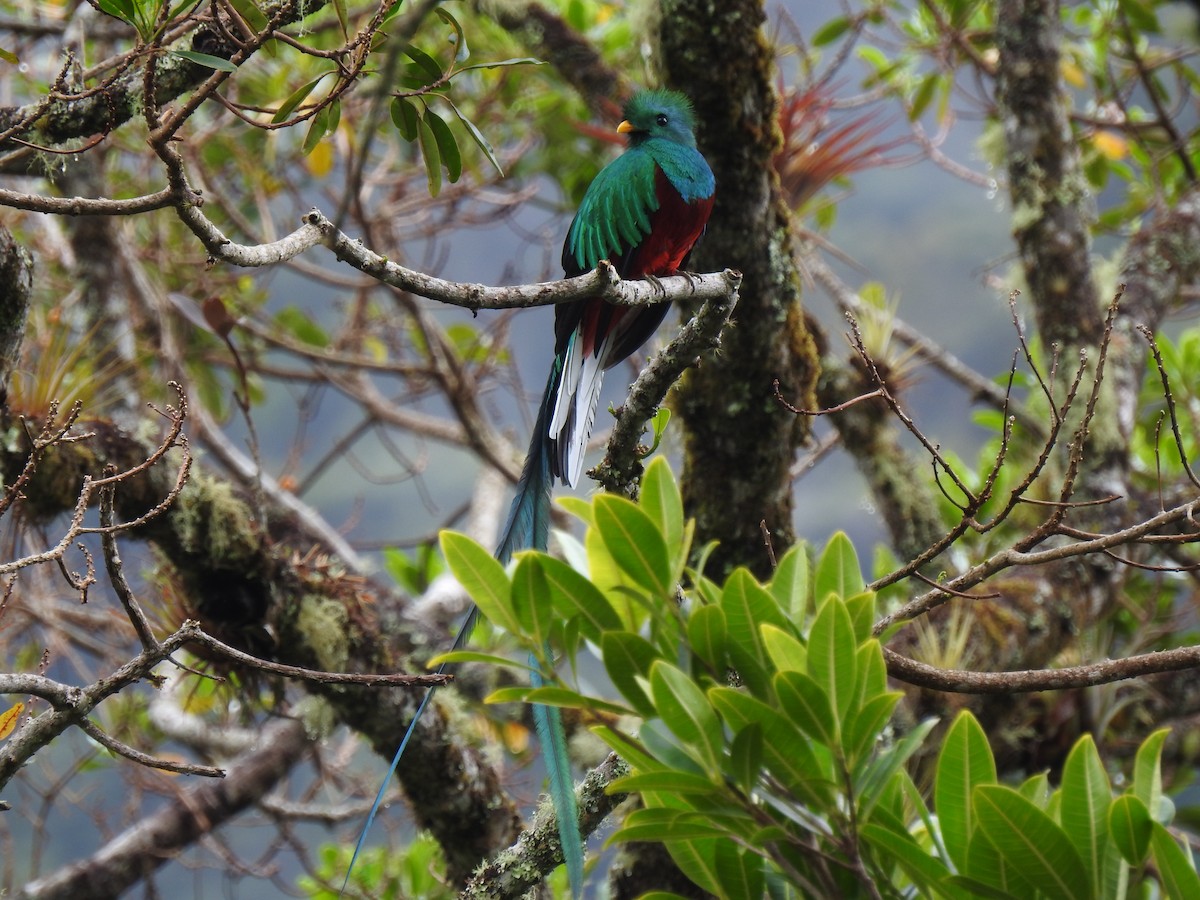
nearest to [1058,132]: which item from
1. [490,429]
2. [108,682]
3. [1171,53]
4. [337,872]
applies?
[1171,53]

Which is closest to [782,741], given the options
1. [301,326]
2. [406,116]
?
[406,116]

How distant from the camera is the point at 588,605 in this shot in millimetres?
1115

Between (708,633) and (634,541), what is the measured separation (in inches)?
5.0

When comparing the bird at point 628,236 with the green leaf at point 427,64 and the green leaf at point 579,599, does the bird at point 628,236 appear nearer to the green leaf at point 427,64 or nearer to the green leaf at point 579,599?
the green leaf at point 427,64

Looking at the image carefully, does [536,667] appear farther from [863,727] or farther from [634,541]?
[863,727]

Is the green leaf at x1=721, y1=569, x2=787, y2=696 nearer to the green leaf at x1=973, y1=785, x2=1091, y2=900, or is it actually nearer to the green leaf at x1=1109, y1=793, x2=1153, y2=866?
the green leaf at x1=973, y1=785, x2=1091, y2=900

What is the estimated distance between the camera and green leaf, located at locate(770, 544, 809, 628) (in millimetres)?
1182

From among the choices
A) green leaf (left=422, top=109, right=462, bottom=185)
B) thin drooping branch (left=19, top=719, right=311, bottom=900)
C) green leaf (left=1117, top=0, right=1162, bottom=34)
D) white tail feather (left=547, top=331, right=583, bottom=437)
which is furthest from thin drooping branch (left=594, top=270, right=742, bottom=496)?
green leaf (left=1117, top=0, right=1162, bottom=34)

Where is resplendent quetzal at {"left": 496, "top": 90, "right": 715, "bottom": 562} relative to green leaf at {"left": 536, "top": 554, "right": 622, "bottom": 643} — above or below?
above

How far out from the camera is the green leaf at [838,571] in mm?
1217

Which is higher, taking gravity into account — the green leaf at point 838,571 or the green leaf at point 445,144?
the green leaf at point 445,144

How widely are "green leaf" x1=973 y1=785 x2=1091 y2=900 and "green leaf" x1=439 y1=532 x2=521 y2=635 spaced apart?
1.54 feet

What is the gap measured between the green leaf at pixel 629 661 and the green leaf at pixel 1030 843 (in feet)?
1.06

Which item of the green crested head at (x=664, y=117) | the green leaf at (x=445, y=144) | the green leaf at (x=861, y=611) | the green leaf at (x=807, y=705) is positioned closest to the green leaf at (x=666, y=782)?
the green leaf at (x=807, y=705)
